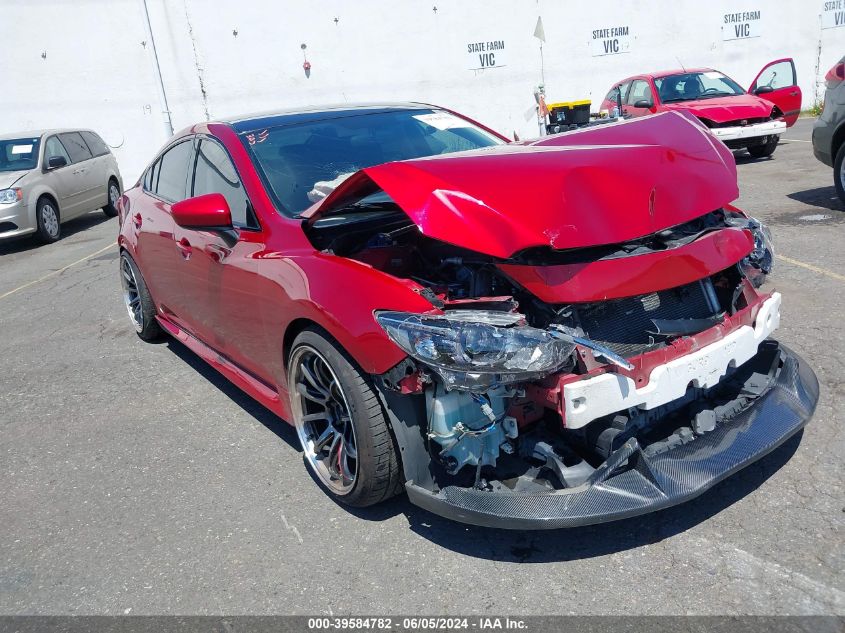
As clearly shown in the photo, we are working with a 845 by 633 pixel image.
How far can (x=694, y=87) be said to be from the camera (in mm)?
12305

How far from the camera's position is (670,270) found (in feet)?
8.76

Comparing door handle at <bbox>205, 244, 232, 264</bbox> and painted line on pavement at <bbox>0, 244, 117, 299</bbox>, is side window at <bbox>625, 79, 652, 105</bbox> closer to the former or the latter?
painted line on pavement at <bbox>0, 244, 117, 299</bbox>

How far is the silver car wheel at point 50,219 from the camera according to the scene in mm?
11539

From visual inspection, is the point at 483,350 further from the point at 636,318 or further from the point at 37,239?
the point at 37,239

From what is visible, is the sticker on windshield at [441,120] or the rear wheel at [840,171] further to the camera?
the rear wheel at [840,171]

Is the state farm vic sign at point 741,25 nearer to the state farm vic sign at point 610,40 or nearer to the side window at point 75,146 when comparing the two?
the state farm vic sign at point 610,40

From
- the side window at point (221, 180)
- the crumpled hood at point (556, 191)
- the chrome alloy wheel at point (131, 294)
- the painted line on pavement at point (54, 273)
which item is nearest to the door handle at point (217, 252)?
the side window at point (221, 180)

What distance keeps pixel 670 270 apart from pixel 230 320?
7.10 ft

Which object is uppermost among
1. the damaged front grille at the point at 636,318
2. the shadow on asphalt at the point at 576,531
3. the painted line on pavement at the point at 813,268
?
the damaged front grille at the point at 636,318

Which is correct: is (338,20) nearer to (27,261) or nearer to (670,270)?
(27,261)

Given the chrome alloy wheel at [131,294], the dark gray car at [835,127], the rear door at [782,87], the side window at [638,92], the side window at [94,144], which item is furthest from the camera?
the side window at [94,144]

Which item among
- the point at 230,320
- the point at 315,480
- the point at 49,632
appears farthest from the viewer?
the point at 230,320

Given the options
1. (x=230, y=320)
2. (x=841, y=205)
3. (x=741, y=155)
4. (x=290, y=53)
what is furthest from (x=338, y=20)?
(x=230, y=320)

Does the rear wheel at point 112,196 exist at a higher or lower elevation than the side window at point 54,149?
lower
